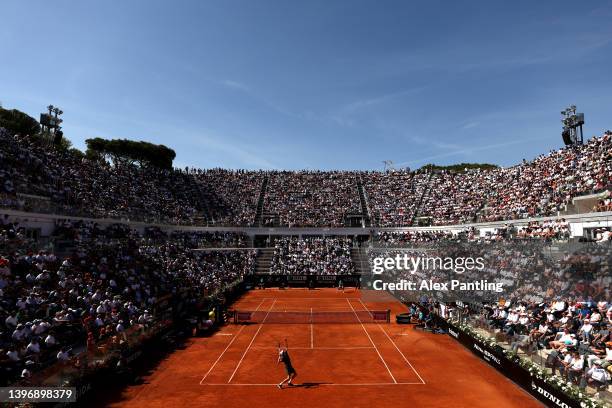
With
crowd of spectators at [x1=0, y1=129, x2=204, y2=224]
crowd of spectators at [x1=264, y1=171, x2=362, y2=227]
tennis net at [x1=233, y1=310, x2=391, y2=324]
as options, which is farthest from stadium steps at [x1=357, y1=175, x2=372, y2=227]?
tennis net at [x1=233, y1=310, x2=391, y2=324]

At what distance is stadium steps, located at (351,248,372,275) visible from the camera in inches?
2050

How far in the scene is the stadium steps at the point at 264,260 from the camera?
53812 millimetres

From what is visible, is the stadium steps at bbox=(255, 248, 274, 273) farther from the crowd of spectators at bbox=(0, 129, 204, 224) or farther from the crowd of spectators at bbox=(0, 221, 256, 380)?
the crowd of spectators at bbox=(0, 221, 256, 380)

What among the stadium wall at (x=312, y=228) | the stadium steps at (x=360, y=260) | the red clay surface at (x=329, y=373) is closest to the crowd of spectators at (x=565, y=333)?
the red clay surface at (x=329, y=373)

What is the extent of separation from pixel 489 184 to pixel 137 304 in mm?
43673

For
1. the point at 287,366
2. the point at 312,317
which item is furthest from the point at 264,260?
the point at 287,366

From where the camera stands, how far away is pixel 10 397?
12914 mm

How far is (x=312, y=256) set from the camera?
54688 millimetres

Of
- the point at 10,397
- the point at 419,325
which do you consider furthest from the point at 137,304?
the point at 419,325

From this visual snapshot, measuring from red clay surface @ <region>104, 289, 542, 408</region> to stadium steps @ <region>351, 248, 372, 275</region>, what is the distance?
22.8 m

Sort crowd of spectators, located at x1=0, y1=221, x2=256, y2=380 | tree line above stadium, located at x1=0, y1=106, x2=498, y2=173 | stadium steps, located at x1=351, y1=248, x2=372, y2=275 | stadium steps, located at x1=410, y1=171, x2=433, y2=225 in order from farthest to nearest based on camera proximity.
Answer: tree line above stadium, located at x1=0, y1=106, x2=498, y2=173 < stadium steps, located at x1=410, y1=171, x2=433, y2=225 < stadium steps, located at x1=351, y1=248, x2=372, y2=275 < crowd of spectators, located at x1=0, y1=221, x2=256, y2=380

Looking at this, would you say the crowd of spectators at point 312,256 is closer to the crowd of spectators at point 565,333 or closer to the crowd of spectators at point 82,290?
the crowd of spectators at point 82,290

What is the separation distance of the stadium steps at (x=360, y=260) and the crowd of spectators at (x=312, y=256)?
0.66 meters

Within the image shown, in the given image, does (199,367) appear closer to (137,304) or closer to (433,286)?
(137,304)
